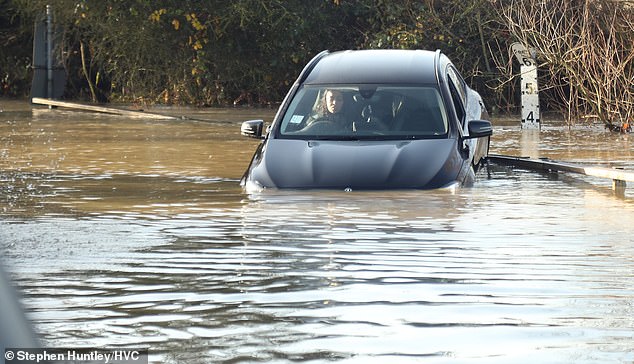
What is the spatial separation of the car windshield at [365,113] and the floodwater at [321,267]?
770mm

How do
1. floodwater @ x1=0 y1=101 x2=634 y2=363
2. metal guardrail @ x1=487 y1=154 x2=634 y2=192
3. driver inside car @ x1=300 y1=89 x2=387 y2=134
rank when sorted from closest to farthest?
floodwater @ x1=0 y1=101 x2=634 y2=363
driver inside car @ x1=300 y1=89 x2=387 y2=134
metal guardrail @ x1=487 y1=154 x2=634 y2=192

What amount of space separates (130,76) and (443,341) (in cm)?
3001

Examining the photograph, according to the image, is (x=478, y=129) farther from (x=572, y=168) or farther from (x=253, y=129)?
(x=572, y=168)

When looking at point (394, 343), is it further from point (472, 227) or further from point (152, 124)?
point (152, 124)

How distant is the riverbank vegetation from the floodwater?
8.63 metres

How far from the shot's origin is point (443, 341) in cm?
580

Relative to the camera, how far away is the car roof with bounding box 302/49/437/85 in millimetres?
13688

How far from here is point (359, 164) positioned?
40.0ft

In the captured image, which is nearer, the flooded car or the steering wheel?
the flooded car

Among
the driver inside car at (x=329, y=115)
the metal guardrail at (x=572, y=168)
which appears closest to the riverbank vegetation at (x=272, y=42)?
the metal guardrail at (x=572, y=168)
